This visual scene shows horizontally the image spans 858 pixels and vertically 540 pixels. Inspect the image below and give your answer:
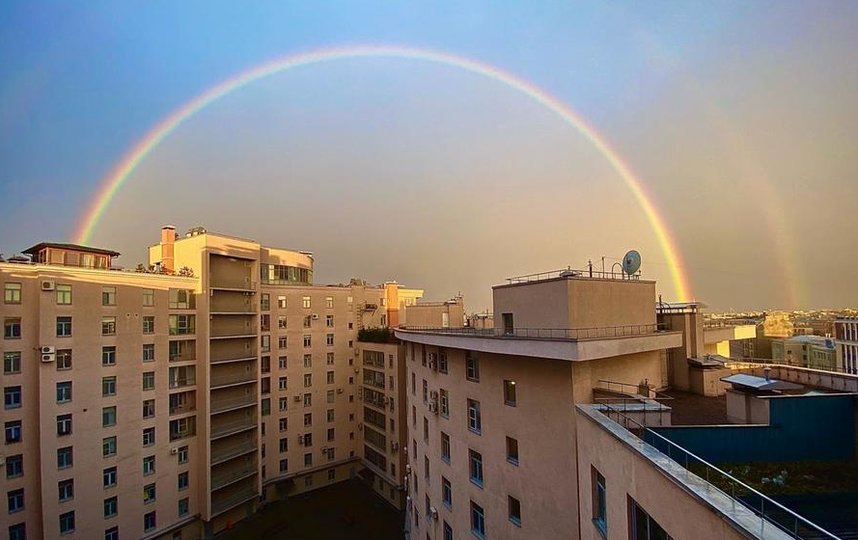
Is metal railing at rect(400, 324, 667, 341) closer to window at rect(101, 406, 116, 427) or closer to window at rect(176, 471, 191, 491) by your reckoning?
window at rect(101, 406, 116, 427)

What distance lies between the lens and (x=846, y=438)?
1005cm

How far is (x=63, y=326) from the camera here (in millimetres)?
24125

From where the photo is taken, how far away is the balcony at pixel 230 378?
32031mm

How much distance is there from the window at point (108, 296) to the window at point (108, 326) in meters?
0.89

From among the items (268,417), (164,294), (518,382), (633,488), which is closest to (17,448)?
(164,294)

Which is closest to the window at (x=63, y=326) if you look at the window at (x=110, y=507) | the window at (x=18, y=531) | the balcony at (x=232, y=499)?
the window at (x=18, y=531)

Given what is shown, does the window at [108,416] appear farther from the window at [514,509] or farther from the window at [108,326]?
the window at [514,509]

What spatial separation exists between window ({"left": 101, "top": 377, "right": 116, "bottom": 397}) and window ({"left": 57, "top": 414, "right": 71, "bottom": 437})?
1944mm

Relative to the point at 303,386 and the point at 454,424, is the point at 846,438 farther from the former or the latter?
the point at 303,386

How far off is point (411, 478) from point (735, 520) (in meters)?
24.2

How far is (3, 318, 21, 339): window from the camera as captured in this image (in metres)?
22.7

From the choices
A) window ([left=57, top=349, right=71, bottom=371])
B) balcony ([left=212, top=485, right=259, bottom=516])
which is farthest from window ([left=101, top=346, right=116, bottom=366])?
balcony ([left=212, top=485, right=259, bottom=516])

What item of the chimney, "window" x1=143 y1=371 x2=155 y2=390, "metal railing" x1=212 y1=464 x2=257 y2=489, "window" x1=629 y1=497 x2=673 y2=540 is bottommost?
"metal railing" x1=212 y1=464 x2=257 y2=489

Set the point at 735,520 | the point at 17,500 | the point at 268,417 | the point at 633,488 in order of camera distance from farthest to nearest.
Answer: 1. the point at 268,417
2. the point at 17,500
3. the point at 633,488
4. the point at 735,520
